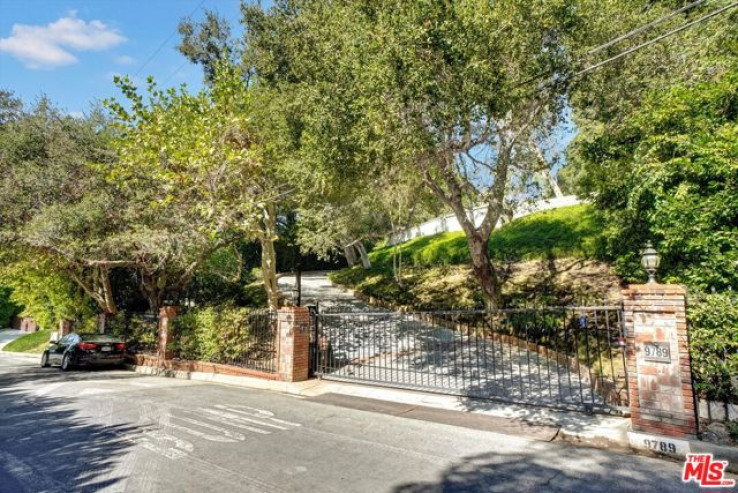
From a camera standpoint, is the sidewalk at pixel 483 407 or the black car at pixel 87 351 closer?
the sidewalk at pixel 483 407

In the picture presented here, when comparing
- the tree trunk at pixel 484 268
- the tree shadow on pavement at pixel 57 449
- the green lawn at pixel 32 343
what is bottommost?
the green lawn at pixel 32 343

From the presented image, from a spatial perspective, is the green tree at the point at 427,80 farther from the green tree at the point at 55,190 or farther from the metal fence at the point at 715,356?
the green tree at the point at 55,190

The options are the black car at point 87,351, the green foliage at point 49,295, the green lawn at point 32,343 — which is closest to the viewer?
the black car at point 87,351

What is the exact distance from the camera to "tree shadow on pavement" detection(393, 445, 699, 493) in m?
4.26

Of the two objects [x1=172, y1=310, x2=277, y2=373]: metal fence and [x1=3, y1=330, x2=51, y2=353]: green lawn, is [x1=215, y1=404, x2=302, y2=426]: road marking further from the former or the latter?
[x1=3, y1=330, x2=51, y2=353]: green lawn

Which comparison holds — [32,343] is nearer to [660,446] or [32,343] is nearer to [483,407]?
[483,407]

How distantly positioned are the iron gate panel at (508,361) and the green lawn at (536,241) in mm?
4949

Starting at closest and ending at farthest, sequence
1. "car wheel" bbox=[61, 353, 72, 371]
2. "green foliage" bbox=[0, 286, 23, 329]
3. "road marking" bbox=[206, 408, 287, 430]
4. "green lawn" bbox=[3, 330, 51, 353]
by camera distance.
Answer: "road marking" bbox=[206, 408, 287, 430] → "car wheel" bbox=[61, 353, 72, 371] → "green lawn" bbox=[3, 330, 51, 353] → "green foliage" bbox=[0, 286, 23, 329]

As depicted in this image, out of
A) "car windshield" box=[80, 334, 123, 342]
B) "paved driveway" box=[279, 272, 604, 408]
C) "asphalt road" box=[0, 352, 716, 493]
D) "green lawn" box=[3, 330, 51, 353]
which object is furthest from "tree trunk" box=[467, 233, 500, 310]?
"green lawn" box=[3, 330, 51, 353]

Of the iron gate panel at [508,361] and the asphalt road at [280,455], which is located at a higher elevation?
the iron gate panel at [508,361]

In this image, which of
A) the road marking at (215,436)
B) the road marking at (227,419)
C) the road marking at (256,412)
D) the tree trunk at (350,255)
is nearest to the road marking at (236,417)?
the road marking at (227,419)

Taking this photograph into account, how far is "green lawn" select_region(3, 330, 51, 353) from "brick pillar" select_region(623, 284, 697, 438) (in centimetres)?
2945

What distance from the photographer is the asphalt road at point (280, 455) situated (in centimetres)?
436

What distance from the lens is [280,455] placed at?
5176mm
